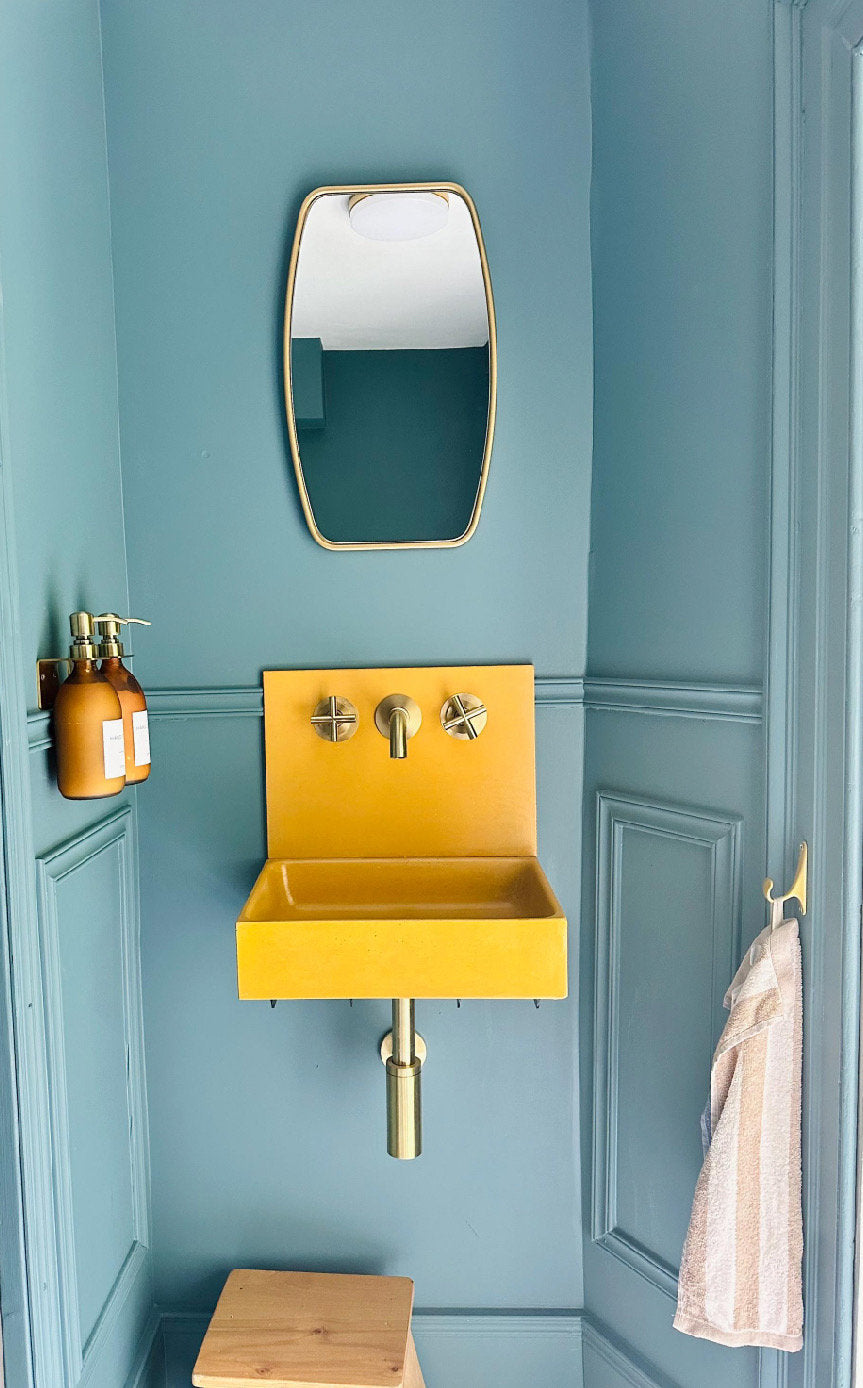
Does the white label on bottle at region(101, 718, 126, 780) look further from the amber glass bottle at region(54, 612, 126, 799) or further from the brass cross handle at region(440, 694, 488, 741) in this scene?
the brass cross handle at region(440, 694, 488, 741)

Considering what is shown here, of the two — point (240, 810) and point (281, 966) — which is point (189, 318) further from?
point (281, 966)

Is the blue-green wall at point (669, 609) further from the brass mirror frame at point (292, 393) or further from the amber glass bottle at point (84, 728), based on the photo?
the amber glass bottle at point (84, 728)

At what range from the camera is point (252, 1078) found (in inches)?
57.1

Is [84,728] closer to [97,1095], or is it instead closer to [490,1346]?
[97,1095]

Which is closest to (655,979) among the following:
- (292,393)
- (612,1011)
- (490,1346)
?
(612,1011)

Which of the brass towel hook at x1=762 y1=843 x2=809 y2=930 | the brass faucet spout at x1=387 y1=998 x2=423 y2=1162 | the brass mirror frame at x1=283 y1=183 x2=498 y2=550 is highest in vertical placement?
the brass mirror frame at x1=283 y1=183 x2=498 y2=550

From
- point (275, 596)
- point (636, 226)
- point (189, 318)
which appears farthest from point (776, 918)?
point (189, 318)

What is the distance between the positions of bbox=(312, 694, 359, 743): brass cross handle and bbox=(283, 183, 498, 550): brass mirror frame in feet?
0.81

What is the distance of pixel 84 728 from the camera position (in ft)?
3.40

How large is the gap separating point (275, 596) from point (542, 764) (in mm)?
509

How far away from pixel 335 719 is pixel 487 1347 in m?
1.08

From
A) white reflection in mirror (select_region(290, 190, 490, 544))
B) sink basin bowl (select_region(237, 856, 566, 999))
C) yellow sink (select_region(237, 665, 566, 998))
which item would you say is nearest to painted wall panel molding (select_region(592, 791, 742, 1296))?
yellow sink (select_region(237, 665, 566, 998))

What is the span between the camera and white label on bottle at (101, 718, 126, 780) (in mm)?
1048

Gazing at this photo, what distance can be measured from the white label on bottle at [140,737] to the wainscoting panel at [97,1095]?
5.0 inches
